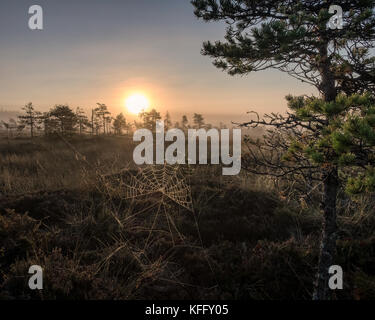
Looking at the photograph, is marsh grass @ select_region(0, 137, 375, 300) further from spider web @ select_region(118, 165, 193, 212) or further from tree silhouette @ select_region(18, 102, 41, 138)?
tree silhouette @ select_region(18, 102, 41, 138)

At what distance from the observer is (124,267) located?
12.7 feet

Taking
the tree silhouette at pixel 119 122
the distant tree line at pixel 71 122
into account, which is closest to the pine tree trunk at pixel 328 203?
the distant tree line at pixel 71 122

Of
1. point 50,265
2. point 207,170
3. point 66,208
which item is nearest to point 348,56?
point 50,265

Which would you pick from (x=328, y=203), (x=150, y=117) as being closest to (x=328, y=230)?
(x=328, y=203)

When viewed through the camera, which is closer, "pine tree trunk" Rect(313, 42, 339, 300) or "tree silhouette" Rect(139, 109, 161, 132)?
"pine tree trunk" Rect(313, 42, 339, 300)

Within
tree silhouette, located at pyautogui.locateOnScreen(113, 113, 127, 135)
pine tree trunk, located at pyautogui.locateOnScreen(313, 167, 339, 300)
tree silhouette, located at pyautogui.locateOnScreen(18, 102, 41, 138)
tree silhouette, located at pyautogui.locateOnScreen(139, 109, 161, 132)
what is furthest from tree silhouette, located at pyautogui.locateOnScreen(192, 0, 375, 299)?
tree silhouette, located at pyautogui.locateOnScreen(113, 113, 127, 135)

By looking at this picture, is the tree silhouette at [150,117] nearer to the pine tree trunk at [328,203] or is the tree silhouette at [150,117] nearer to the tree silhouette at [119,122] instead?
the tree silhouette at [119,122]

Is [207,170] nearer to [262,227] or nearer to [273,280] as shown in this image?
[262,227]

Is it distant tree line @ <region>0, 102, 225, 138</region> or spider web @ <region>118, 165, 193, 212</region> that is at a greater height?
distant tree line @ <region>0, 102, 225, 138</region>

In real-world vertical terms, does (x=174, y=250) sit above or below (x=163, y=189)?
below

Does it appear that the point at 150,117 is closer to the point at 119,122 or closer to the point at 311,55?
the point at 119,122

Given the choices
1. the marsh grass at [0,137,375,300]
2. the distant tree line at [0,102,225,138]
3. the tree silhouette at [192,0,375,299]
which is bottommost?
the marsh grass at [0,137,375,300]

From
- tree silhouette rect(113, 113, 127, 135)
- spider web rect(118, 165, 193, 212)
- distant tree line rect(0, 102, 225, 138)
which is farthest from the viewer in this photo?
tree silhouette rect(113, 113, 127, 135)
